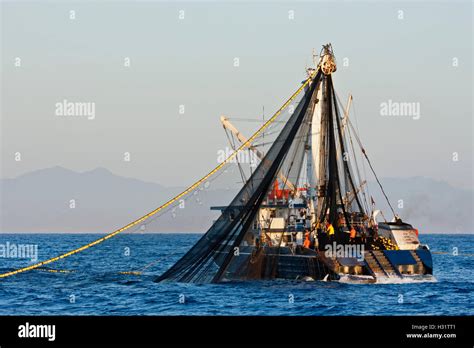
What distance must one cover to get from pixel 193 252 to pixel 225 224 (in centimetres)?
233

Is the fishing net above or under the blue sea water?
above

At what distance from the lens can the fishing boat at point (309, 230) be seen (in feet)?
122

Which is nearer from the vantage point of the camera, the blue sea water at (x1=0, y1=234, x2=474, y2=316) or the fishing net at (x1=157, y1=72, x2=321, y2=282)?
the blue sea water at (x1=0, y1=234, x2=474, y2=316)

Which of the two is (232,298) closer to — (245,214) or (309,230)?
(245,214)

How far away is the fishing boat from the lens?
1459 inches

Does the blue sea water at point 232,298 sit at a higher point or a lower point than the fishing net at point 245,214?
lower

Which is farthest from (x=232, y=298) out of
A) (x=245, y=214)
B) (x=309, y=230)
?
(x=309, y=230)

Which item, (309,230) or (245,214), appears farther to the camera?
(309,230)

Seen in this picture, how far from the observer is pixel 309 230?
152 feet
